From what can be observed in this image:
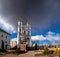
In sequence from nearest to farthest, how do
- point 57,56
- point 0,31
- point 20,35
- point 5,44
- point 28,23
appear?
1. point 57,56
2. point 0,31
3. point 5,44
4. point 20,35
5. point 28,23

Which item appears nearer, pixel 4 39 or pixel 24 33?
pixel 4 39

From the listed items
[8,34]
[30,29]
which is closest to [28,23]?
[30,29]

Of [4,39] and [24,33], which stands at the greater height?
[24,33]

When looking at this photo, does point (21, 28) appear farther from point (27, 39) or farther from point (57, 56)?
point (57, 56)

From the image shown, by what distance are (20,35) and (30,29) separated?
9952mm

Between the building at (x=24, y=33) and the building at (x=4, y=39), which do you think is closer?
the building at (x=4, y=39)

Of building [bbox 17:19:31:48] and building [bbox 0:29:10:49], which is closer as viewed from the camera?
building [bbox 0:29:10:49]

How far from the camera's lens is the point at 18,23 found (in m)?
83.8

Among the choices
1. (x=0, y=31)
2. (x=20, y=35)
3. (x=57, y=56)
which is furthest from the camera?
(x=20, y=35)

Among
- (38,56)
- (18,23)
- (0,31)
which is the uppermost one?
(18,23)

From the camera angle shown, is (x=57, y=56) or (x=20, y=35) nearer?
(x=57, y=56)

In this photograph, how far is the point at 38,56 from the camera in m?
8.10

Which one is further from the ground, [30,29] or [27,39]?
[30,29]

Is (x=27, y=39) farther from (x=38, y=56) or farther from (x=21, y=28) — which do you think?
(x=38, y=56)
